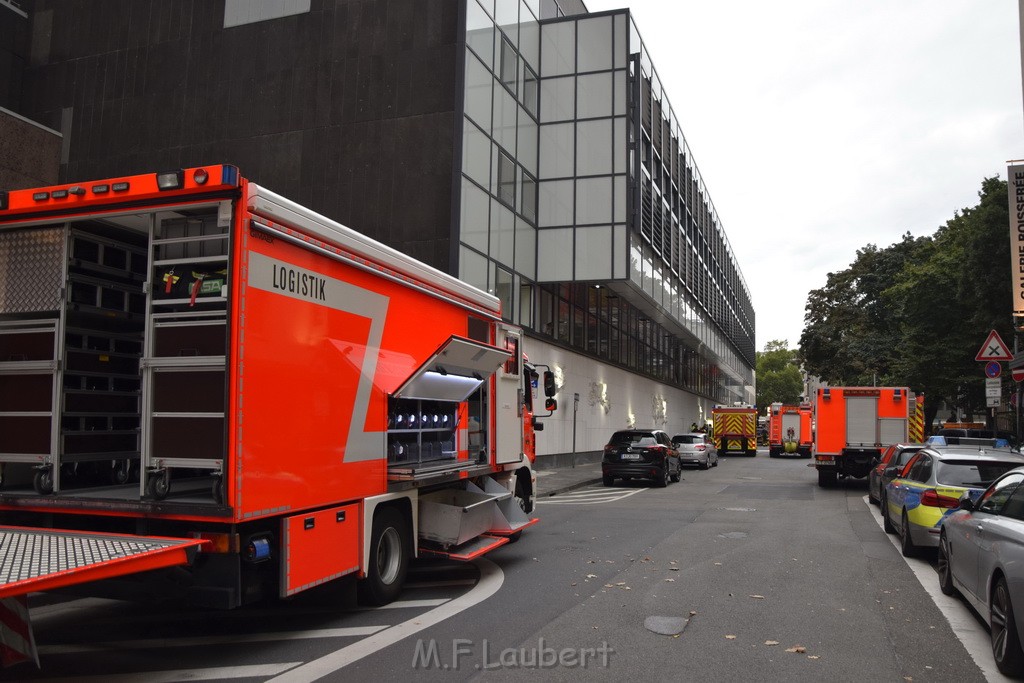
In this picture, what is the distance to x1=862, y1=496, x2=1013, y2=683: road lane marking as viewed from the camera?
5605mm

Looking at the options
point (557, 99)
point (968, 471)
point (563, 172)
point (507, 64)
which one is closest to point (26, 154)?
point (507, 64)

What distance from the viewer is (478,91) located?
862 inches

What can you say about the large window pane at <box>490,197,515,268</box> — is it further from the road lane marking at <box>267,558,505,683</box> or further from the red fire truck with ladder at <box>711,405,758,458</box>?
the red fire truck with ladder at <box>711,405,758,458</box>

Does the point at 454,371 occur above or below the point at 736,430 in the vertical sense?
above

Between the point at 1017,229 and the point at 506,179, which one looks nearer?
the point at 1017,229

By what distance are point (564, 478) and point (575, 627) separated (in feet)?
54.3

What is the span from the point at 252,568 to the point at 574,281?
21195 millimetres

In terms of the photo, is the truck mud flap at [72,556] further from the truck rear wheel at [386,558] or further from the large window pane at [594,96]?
the large window pane at [594,96]

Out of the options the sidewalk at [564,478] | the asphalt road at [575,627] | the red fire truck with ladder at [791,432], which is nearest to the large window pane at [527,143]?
the sidewalk at [564,478]

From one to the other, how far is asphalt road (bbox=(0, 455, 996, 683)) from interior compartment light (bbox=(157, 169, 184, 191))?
3.34 metres

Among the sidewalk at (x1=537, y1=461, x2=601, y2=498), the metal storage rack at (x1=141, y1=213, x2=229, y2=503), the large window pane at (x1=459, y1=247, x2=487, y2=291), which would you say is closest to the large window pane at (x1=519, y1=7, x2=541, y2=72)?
the large window pane at (x1=459, y1=247, x2=487, y2=291)

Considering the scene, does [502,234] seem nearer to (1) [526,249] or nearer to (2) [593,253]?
(1) [526,249]

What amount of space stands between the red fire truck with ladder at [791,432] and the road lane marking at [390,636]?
37.5 m

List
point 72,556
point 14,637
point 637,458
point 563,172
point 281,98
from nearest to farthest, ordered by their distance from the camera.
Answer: point 14,637
point 72,556
point 637,458
point 281,98
point 563,172
